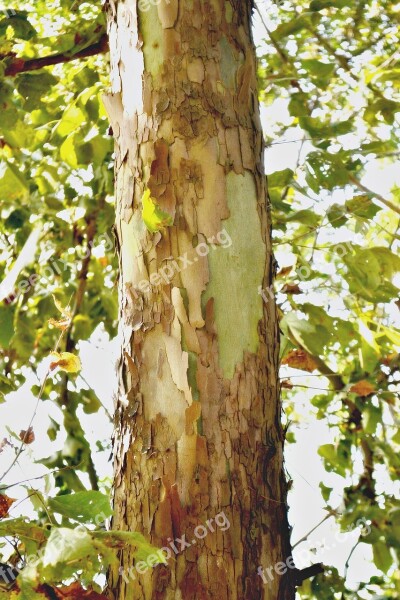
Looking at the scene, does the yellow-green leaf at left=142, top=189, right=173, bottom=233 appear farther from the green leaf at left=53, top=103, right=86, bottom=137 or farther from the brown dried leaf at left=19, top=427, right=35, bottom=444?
the green leaf at left=53, top=103, right=86, bottom=137

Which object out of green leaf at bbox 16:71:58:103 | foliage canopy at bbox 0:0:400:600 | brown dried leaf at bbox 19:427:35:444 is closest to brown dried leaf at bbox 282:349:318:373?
foliage canopy at bbox 0:0:400:600

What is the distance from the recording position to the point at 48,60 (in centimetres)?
200

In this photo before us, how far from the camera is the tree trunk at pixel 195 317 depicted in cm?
123

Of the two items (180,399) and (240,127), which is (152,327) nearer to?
(180,399)

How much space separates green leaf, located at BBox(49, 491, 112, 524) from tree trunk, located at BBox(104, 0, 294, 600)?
0.49 feet

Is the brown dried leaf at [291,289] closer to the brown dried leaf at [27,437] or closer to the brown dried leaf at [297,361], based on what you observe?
the brown dried leaf at [297,361]

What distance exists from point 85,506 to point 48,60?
4.43ft

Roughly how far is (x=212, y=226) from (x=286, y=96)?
184 cm

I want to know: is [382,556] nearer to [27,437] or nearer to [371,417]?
[371,417]

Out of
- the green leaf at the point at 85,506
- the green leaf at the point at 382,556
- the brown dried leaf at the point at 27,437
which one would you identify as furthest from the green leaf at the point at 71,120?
the green leaf at the point at 382,556

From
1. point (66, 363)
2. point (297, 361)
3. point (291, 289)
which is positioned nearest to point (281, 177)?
point (291, 289)

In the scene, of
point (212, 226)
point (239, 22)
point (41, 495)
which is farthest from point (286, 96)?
point (41, 495)

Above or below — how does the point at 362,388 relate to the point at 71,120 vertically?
below

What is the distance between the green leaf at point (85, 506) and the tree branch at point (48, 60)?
1.27 m
